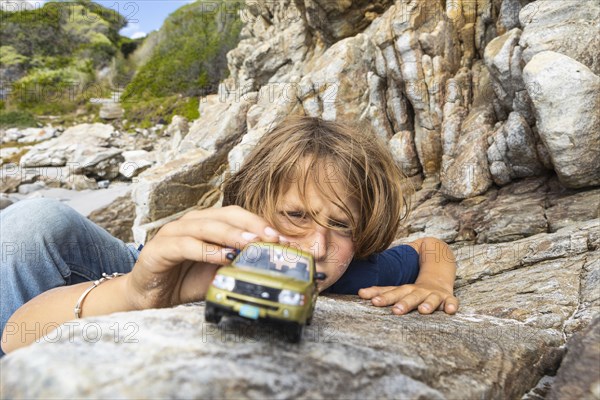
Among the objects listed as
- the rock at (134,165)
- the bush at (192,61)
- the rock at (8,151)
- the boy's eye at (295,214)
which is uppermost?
the bush at (192,61)

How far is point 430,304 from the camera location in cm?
319

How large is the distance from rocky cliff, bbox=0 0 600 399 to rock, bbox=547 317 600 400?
0.04ft

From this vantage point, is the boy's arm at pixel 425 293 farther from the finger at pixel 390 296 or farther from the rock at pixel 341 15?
the rock at pixel 341 15

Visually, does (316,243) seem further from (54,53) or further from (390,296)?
(54,53)

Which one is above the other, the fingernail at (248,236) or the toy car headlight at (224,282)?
the fingernail at (248,236)

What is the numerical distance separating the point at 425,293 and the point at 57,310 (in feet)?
8.59

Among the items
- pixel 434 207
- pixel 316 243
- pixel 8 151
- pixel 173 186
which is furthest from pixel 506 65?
pixel 8 151

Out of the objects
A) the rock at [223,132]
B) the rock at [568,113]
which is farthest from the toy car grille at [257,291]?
the rock at [223,132]

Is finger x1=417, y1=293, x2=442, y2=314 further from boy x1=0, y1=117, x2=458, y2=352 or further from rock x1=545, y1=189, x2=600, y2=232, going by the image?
rock x1=545, y1=189, x2=600, y2=232

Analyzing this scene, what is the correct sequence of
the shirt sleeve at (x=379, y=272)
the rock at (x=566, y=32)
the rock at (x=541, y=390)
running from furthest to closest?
the rock at (x=566, y=32) < the shirt sleeve at (x=379, y=272) < the rock at (x=541, y=390)

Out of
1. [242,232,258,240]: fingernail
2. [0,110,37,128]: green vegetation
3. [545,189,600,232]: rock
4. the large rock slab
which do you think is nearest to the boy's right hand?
[242,232,258,240]: fingernail

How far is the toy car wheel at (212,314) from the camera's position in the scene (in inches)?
73.7

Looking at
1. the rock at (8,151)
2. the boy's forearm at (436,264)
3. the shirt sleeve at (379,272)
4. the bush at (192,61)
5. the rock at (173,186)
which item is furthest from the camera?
the bush at (192,61)

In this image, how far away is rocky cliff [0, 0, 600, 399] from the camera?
5.47 ft
